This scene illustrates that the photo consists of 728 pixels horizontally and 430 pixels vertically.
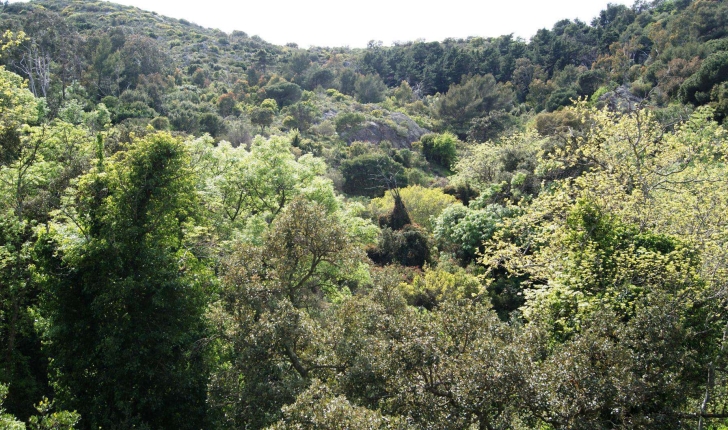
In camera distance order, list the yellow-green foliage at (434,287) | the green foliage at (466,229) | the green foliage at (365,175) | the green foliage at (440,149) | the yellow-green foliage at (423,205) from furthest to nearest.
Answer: the green foliage at (440,149) → the green foliage at (365,175) → the yellow-green foliage at (423,205) → the green foliage at (466,229) → the yellow-green foliage at (434,287)

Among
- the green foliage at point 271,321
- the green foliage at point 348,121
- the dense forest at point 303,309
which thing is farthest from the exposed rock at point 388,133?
the green foliage at point 271,321

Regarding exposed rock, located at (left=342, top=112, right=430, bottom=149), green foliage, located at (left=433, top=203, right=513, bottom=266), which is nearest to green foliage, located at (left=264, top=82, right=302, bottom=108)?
exposed rock, located at (left=342, top=112, right=430, bottom=149)

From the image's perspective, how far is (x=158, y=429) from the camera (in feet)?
28.2

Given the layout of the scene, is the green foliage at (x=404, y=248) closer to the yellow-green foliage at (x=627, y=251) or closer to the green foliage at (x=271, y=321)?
the yellow-green foliage at (x=627, y=251)

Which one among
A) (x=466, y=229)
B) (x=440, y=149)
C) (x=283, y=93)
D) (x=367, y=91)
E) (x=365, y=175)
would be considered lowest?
(x=365, y=175)

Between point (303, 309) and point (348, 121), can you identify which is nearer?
point (303, 309)

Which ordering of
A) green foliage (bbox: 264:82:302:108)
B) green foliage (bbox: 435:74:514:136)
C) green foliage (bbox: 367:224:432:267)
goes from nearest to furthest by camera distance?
green foliage (bbox: 367:224:432:267), green foliage (bbox: 264:82:302:108), green foliage (bbox: 435:74:514:136)

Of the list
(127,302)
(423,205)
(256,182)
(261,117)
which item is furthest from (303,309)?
(261,117)

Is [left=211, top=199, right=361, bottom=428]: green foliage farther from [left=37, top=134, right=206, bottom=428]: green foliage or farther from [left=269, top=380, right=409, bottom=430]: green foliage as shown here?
[left=269, top=380, right=409, bottom=430]: green foliage

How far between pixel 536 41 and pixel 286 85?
4416 cm

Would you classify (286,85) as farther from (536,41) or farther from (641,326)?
(641,326)

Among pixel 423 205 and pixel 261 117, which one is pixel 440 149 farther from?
pixel 423 205

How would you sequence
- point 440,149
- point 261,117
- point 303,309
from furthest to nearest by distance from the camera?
1. point 261,117
2. point 440,149
3. point 303,309

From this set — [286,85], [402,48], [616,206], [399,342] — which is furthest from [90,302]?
[402,48]
